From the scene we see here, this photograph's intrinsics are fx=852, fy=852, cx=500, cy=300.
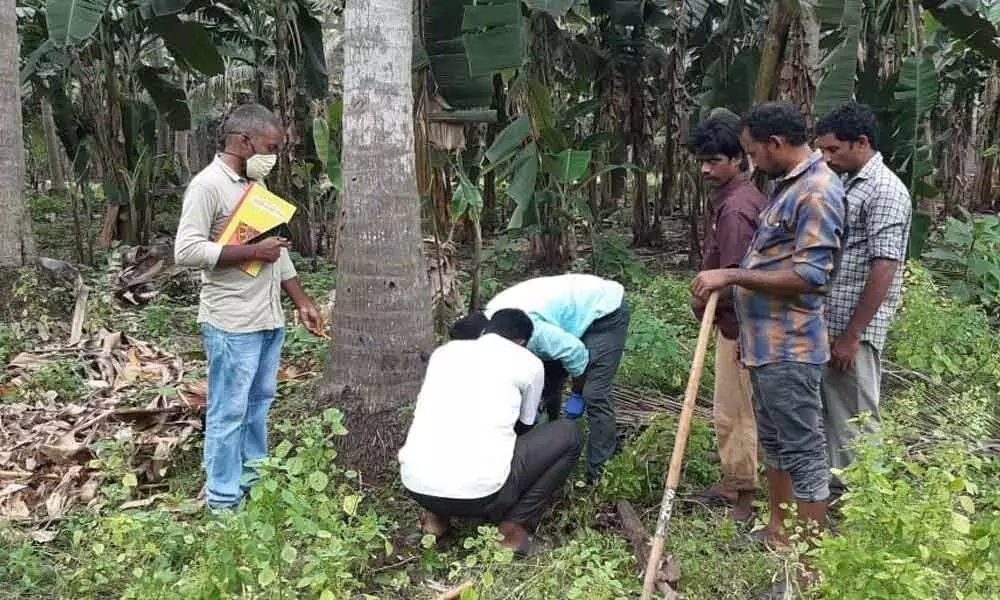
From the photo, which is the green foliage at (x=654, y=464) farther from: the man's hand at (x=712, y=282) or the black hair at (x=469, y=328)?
the man's hand at (x=712, y=282)

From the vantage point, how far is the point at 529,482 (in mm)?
3801

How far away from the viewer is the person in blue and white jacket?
4230mm

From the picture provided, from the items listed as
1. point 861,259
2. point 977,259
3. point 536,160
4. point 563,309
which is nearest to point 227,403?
point 563,309

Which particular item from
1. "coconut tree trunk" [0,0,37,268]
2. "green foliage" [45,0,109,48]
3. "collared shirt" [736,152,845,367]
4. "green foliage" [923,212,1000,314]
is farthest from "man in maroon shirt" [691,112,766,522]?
"coconut tree trunk" [0,0,37,268]

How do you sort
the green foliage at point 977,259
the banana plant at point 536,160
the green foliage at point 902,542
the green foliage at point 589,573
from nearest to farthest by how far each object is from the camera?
1. the green foliage at point 902,542
2. the green foliage at point 589,573
3. the banana plant at point 536,160
4. the green foliage at point 977,259

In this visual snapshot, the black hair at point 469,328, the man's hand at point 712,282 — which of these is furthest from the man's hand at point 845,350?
the black hair at point 469,328

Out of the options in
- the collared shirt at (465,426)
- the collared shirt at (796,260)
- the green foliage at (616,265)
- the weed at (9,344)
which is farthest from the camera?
the green foliage at (616,265)

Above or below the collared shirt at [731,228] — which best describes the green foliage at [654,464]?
below

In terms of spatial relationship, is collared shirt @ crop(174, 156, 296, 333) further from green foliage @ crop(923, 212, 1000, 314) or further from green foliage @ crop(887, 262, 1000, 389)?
green foliage @ crop(923, 212, 1000, 314)

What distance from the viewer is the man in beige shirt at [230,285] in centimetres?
371

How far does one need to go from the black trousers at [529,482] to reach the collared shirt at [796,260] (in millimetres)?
930

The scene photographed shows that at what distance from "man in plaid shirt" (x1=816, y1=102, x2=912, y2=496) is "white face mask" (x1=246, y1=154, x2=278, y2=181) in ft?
8.24

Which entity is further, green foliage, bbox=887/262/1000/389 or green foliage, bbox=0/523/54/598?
green foliage, bbox=887/262/1000/389

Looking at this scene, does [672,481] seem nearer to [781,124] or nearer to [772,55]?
[781,124]
